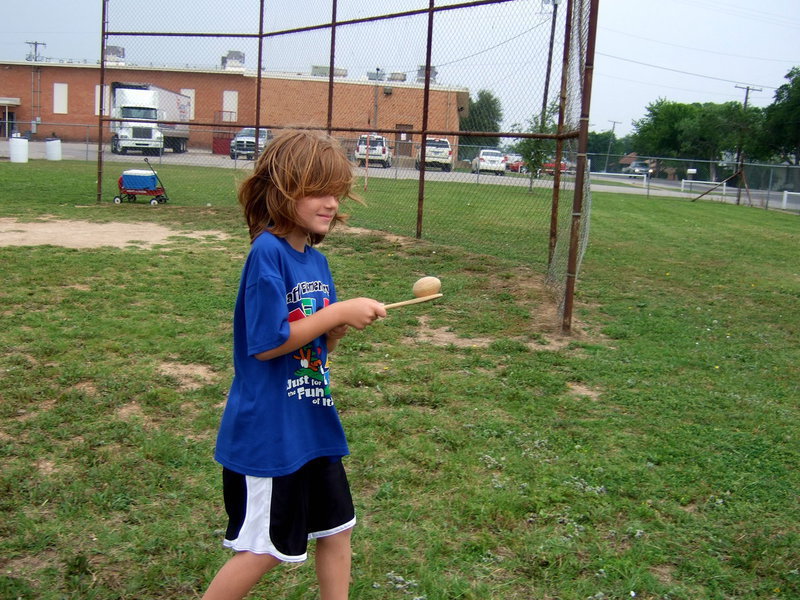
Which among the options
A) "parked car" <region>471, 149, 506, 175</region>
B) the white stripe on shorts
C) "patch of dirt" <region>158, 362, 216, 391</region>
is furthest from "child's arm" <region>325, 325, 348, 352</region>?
"parked car" <region>471, 149, 506, 175</region>

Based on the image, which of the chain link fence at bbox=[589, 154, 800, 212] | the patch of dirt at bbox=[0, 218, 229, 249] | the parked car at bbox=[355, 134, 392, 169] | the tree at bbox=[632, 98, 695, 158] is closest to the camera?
the patch of dirt at bbox=[0, 218, 229, 249]

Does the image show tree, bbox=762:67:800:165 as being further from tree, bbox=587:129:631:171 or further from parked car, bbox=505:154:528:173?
parked car, bbox=505:154:528:173

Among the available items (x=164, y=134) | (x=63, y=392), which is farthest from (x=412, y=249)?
(x=164, y=134)

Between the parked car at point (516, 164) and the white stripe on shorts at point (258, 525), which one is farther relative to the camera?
the parked car at point (516, 164)

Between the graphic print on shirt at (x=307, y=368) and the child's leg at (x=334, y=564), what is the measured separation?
401 millimetres

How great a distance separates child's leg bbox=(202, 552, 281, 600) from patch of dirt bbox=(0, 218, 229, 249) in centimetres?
768

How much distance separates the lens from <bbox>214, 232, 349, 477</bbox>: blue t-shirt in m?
1.97

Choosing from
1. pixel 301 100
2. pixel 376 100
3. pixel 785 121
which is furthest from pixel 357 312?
pixel 785 121

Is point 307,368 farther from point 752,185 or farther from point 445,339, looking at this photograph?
point 752,185

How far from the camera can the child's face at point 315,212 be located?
83.2 inches

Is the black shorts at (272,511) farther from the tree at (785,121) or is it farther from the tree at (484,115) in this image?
the tree at (785,121)

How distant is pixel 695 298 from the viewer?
7809 mm

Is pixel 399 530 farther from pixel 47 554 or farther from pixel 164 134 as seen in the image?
pixel 164 134

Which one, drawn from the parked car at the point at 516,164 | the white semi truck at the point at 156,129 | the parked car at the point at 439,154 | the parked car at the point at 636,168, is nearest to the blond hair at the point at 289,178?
the parked car at the point at 439,154
